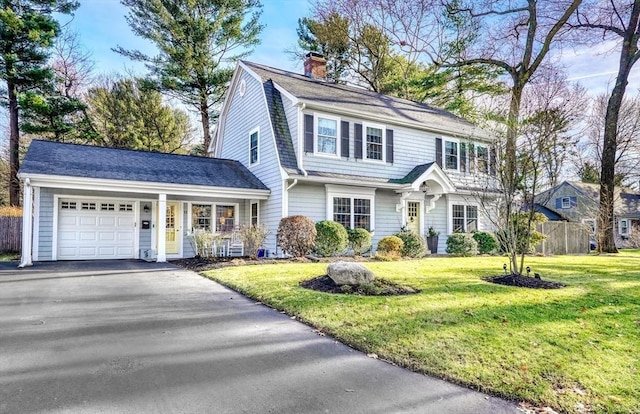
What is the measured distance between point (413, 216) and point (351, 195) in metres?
3.11

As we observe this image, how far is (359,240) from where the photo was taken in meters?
12.5

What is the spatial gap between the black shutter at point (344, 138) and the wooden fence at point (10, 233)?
12.2 metres

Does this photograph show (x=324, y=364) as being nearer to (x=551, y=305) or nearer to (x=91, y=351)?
(x=91, y=351)

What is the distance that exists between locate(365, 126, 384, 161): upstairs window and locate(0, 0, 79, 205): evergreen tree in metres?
15.8

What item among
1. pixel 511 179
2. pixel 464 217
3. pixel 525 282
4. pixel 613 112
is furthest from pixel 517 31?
pixel 525 282

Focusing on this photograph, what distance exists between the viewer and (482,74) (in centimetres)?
2241

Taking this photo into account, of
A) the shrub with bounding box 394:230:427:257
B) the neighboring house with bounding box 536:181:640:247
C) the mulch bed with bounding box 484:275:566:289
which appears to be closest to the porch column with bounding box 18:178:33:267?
the shrub with bounding box 394:230:427:257

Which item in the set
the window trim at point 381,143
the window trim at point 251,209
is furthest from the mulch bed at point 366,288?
the window trim at point 381,143

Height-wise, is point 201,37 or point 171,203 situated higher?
point 201,37

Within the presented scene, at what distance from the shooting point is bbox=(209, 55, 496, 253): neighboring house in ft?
40.6

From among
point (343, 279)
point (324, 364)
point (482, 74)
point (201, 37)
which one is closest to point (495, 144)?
point (343, 279)

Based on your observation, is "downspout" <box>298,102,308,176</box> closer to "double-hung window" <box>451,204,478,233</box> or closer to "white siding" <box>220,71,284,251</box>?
"white siding" <box>220,71,284,251</box>

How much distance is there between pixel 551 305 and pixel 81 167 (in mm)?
11830

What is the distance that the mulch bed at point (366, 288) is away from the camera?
629 centimetres
